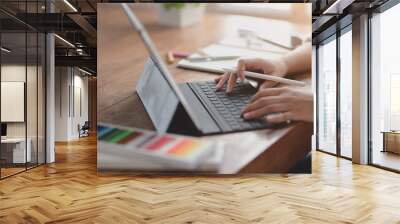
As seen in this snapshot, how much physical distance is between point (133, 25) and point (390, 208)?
14.1ft

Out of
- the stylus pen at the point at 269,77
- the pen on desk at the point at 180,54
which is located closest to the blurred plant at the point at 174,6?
the pen on desk at the point at 180,54

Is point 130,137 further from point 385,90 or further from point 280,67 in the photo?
point 385,90

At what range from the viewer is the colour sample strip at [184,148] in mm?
5863

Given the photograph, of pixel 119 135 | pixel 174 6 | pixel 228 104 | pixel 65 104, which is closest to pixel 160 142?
pixel 119 135

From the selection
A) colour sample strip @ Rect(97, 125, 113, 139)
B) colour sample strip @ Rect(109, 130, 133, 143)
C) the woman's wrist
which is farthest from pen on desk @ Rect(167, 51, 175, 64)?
the woman's wrist

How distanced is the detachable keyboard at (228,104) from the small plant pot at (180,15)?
0.98 m

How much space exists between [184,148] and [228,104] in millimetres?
943

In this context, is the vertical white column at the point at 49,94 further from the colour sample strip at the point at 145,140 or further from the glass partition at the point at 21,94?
the colour sample strip at the point at 145,140

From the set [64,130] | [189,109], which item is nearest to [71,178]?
[189,109]

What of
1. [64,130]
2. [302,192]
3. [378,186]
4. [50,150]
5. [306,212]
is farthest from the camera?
[64,130]

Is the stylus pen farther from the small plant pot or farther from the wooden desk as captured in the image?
the small plant pot

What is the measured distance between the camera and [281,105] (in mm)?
5828

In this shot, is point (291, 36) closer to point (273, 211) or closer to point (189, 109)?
point (189, 109)

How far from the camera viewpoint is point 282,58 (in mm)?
5992
